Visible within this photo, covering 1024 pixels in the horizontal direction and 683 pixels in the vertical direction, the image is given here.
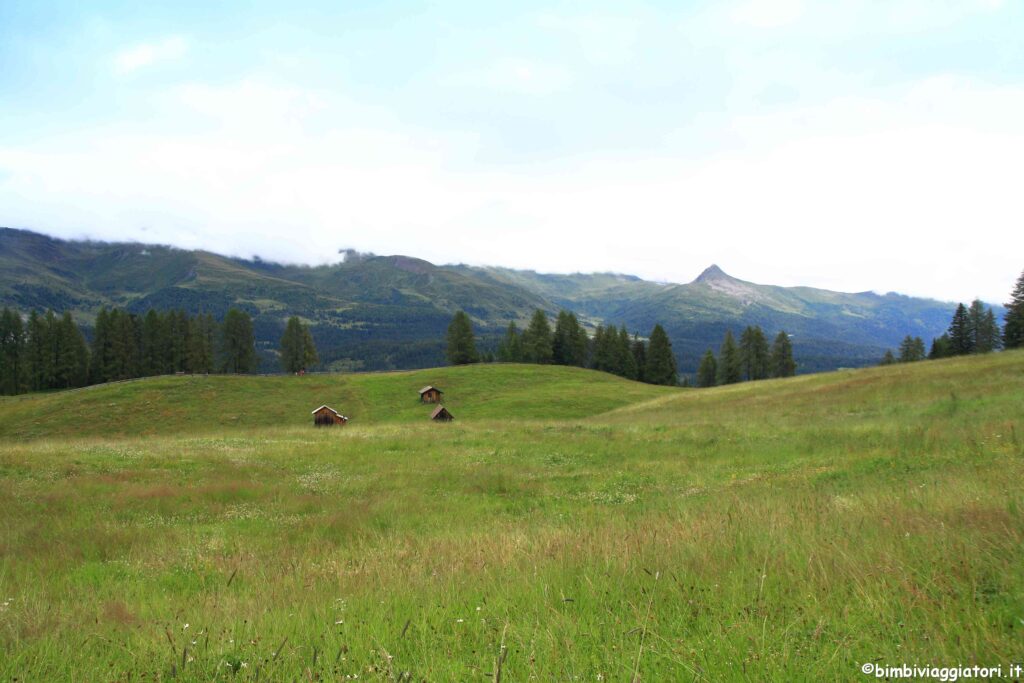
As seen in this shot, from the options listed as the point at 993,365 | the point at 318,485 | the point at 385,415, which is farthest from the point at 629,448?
the point at 385,415

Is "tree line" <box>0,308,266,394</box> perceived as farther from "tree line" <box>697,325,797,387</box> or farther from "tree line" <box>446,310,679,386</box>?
"tree line" <box>697,325,797,387</box>

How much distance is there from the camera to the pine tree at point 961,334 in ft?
305

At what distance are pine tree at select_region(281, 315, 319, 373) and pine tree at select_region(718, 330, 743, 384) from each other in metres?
81.2

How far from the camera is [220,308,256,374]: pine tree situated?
317 feet

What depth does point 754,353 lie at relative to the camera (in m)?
105

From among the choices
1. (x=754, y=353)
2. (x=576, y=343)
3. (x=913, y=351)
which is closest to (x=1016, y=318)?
(x=913, y=351)

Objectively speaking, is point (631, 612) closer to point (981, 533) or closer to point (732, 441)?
point (981, 533)

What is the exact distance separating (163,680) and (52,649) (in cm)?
163

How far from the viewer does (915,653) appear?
11.1 ft

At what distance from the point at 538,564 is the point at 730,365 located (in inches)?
4195

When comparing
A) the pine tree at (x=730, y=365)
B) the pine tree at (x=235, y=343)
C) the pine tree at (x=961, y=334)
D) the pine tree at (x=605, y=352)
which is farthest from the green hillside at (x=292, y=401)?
the pine tree at (x=961, y=334)

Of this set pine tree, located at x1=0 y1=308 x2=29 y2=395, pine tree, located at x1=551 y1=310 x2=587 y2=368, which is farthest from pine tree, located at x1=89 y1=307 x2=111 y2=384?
pine tree, located at x1=551 y1=310 x2=587 y2=368

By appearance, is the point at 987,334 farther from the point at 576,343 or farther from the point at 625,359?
the point at 576,343

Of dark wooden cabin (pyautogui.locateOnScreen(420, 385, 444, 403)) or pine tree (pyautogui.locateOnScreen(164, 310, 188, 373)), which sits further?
pine tree (pyautogui.locateOnScreen(164, 310, 188, 373))
